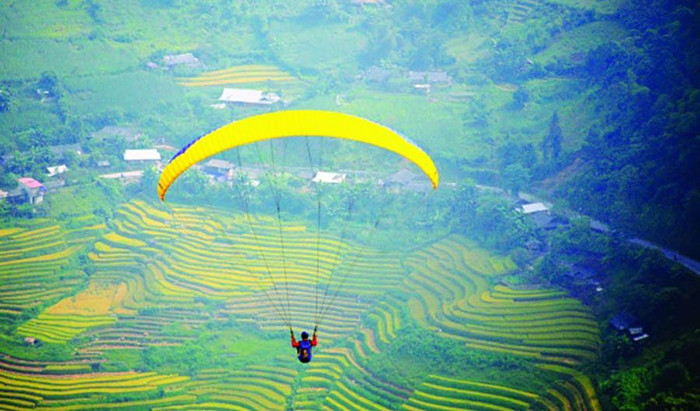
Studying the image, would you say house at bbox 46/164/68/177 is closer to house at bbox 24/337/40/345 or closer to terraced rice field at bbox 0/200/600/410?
terraced rice field at bbox 0/200/600/410

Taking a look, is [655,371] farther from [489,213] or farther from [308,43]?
[308,43]

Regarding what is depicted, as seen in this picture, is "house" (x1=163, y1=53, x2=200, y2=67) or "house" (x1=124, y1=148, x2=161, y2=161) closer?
"house" (x1=124, y1=148, x2=161, y2=161)

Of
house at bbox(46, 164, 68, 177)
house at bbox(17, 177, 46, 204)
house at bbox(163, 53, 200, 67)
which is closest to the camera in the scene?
house at bbox(17, 177, 46, 204)

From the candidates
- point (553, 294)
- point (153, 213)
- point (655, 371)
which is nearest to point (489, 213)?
point (553, 294)

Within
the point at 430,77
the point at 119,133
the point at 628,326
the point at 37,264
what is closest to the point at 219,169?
the point at 119,133

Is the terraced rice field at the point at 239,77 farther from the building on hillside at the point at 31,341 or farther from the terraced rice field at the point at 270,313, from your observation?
the building on hillside at the point at 31,341

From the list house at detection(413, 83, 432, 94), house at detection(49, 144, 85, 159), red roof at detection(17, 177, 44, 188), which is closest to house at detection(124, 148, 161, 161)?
house at detection(49, 144, 85, 159)
